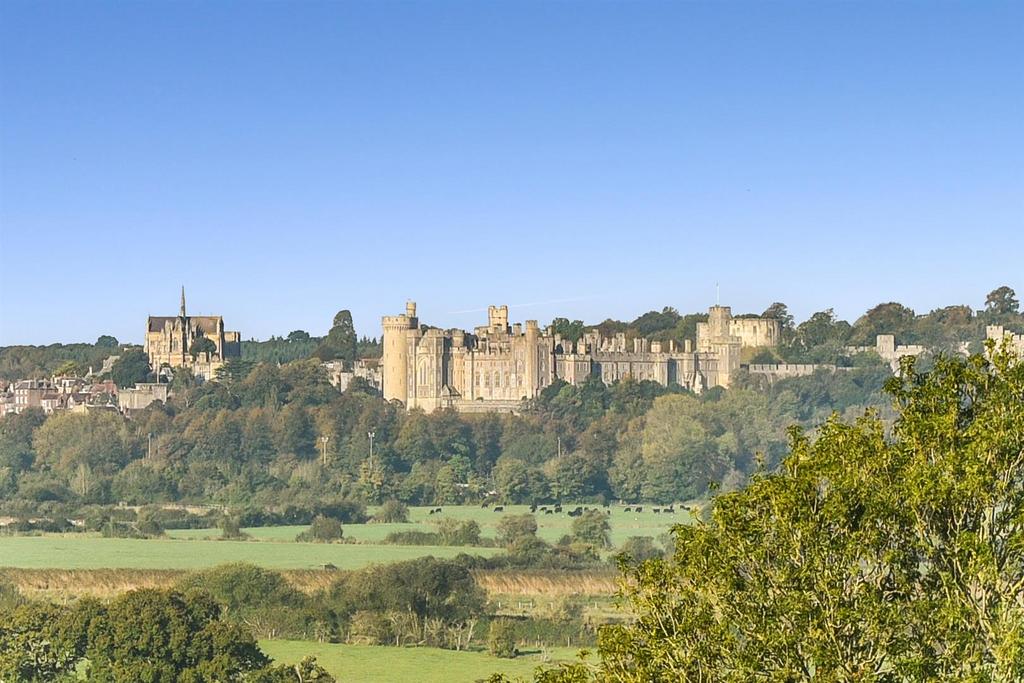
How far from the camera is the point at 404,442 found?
60969mm

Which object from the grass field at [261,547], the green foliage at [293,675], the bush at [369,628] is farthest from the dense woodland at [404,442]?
the green foliage at [293,675]

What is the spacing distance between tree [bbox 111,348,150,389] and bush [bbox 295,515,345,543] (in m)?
36.1

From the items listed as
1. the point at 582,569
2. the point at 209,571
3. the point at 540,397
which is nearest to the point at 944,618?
the point at 209,571

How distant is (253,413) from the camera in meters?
67.5

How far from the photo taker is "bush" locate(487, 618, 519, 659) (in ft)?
80.9

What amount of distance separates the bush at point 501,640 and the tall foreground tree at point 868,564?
14.5m

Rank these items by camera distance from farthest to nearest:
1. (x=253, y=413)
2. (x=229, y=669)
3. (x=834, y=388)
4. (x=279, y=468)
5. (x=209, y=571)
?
(x=834, y=388) < (x=253, y=413) < (x=279, y=468) < (x=209, y=571) < (x=229, y=669)

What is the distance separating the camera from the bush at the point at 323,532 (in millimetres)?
43844

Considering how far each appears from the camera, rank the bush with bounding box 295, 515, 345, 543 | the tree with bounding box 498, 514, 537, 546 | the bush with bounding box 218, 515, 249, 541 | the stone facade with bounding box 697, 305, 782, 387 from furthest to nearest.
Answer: the stone facade with bounding box 697, 305, 782, 387 < the bush with bounding box 218, 515, 249, 541 < the bush with bounding box 295, 515, 345, 543 < the tree with bounding box 498, 514, 537, 546

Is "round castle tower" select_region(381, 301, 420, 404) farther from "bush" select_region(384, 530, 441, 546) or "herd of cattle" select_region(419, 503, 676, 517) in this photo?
"bush" select_region(384, 530, 441, 546)

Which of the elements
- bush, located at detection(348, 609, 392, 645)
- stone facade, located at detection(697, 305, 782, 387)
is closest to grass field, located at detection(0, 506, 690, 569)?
bush, located at detection(348, 609, 392, 645)

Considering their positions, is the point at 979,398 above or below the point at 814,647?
above

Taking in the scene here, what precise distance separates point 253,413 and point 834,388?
19.6 meters

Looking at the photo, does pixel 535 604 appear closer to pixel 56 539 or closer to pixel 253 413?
pixel 56 539
